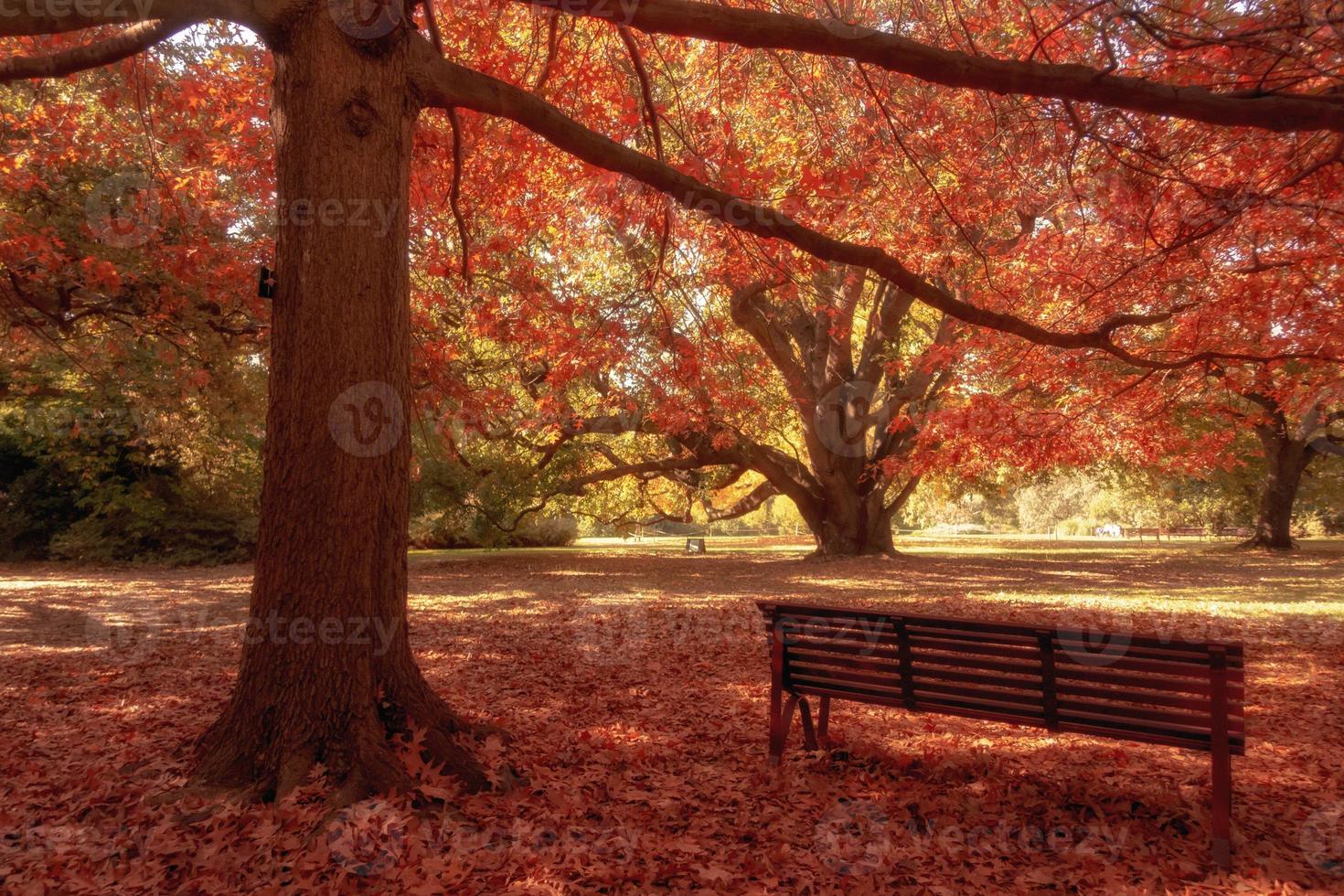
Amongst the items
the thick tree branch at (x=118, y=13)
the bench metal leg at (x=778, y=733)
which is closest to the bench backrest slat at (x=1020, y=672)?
the bench metal leg at (x=778, y=733)

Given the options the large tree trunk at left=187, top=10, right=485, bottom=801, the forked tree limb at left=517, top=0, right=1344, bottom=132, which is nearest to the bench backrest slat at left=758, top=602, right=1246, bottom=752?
the large tree trunk at left=187, top=10, right=485, bottom=801

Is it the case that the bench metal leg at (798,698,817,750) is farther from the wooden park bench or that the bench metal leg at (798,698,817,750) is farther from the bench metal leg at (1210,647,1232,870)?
the bench metal leg at (1210,647,1232,870)

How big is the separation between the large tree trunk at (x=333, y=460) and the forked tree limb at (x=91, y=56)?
852 millimetres

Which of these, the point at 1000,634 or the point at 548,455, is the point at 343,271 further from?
the point at 548,455

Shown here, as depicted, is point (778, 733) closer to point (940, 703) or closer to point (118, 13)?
point (940, 703)

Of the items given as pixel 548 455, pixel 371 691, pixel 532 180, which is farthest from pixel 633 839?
pixel 548 455

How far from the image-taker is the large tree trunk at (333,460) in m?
3.78

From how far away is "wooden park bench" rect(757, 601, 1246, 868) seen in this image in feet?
11.7

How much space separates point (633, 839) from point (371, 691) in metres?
1.40

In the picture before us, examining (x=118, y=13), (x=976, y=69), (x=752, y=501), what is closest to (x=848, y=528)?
(x=752, y=501)

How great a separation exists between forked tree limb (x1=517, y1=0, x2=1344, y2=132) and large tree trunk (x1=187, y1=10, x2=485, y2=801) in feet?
4.15

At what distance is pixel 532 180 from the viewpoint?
9742 mm

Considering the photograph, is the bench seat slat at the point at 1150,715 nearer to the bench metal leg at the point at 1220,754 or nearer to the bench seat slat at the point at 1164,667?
the bench metal leg at the point at 1220,754

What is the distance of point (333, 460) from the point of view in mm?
3842
